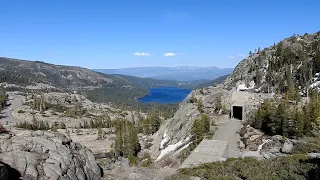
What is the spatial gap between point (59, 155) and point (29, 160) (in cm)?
A: 293

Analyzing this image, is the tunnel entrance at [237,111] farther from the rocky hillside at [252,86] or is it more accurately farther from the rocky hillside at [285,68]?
the rocky hillside at [285,68]

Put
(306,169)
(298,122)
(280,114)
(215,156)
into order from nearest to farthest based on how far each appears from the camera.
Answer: (306,169), (215,156), (298,122), (280,114)

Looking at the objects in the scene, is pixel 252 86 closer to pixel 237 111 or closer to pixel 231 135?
pixel 237 111

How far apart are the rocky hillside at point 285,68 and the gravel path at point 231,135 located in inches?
824

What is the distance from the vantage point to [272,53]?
101 m

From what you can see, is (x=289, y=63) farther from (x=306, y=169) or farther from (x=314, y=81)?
(x=306, y=169)

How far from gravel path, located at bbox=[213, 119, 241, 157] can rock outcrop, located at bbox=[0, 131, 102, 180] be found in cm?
1684

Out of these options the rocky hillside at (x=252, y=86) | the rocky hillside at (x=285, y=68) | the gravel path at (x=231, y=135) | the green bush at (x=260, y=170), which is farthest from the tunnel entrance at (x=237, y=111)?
the green bush at (x=260, y=170)

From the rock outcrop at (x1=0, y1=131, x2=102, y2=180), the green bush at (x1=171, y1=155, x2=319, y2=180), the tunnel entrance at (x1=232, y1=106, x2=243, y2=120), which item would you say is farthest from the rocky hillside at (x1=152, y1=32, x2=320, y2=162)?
the rock outcrop at (x1=0, y1=131, x2=102, y2=180)

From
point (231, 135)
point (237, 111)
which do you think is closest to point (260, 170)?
point (231, 135)

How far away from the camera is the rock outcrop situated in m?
22.0

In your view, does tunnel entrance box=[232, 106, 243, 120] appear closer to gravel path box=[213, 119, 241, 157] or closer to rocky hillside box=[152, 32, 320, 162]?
rocky hillside box=[152, 32, 320, 162]

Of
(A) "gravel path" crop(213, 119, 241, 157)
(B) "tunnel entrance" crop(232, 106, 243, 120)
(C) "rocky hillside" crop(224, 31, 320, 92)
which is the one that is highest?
(C) "rocky hillside" crop(224, 31, 320, 92)

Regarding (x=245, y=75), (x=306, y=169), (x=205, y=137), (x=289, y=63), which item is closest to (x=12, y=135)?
(x=306, y=169)
